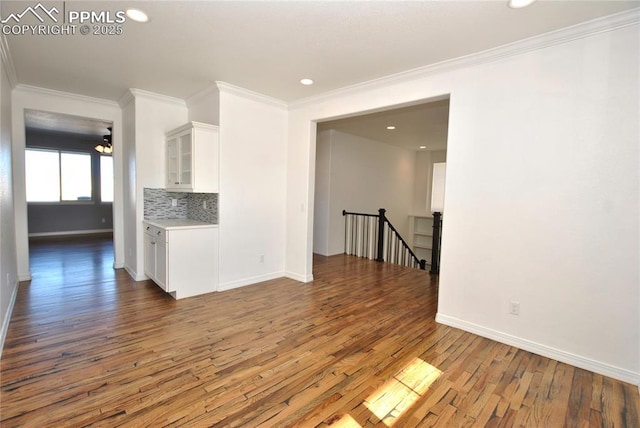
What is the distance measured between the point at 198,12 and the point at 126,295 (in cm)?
335

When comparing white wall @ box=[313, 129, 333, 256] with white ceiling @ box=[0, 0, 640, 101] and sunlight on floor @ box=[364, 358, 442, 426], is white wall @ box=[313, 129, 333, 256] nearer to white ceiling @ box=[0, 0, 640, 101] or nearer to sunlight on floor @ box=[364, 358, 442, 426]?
white ceiling @ box=[0, 0, 640, 101]

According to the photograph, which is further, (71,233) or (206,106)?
(71,233)

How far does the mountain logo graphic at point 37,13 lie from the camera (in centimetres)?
234

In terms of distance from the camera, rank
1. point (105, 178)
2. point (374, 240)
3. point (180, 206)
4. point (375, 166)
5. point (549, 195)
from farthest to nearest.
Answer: point (105, 178), point (375, 166), point (374, 240), point (180, 206), point (549, 195)

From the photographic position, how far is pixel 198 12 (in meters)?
2.32

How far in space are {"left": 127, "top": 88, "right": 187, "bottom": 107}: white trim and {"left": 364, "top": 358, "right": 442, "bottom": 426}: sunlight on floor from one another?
462 cm

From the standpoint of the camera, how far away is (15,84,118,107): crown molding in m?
4.14

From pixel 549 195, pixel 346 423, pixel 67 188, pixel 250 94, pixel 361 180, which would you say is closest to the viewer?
pixel 346 423

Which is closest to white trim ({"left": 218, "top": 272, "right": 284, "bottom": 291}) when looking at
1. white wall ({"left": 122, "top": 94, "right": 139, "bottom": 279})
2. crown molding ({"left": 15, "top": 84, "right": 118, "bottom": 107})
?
white wall ({"left": 122, "top": 94, "right": 139, "bottom": 279})

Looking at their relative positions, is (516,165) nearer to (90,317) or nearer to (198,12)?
(198,12)

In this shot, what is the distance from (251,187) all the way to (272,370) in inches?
105

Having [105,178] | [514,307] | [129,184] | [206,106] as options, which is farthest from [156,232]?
[105,178]

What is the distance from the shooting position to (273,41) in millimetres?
2742

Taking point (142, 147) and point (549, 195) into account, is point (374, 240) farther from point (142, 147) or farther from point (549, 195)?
point (142, 147)
